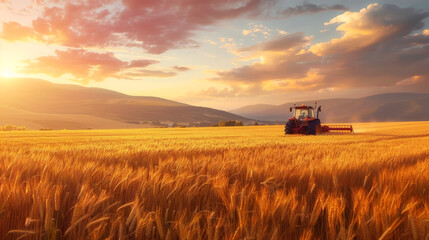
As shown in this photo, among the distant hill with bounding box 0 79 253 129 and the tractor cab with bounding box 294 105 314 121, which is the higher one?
the distant hill with bounding box 0 79 253 129

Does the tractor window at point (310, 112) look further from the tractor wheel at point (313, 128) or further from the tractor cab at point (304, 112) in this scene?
the tractor wheel at point (313, 128)

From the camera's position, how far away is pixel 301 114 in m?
22.0

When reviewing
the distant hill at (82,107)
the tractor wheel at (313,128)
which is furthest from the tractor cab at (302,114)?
the distant hill at (82,107)

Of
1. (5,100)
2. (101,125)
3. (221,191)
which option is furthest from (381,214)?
(5,100)

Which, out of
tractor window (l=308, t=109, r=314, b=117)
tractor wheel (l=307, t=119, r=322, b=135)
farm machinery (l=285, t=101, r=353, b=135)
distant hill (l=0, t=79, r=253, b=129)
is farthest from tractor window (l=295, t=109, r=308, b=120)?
distant hill (l=0, t=79, r=253, b=129)

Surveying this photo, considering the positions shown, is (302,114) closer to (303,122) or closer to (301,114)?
(301,114)

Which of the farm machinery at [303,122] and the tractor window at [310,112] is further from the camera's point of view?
the tractor window at [310,112]

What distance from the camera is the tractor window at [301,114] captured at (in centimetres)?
2173

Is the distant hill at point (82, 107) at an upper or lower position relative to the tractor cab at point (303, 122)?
upper

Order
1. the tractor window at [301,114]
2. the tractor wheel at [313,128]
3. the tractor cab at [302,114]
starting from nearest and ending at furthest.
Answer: the tractor wheel at [313,128] < the tractor cab at [302,114] < the tractor window at [301,114]

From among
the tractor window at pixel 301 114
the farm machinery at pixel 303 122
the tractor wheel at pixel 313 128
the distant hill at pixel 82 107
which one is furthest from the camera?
the distant hill at pixel 82 107

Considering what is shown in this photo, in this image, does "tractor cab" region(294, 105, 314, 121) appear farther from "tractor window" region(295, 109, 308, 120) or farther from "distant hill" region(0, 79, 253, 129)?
"distant hill" region(0, 79, 253, 129)

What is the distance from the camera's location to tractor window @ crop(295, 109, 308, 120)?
21734 millimetres

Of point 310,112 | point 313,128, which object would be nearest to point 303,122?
point 313,128
